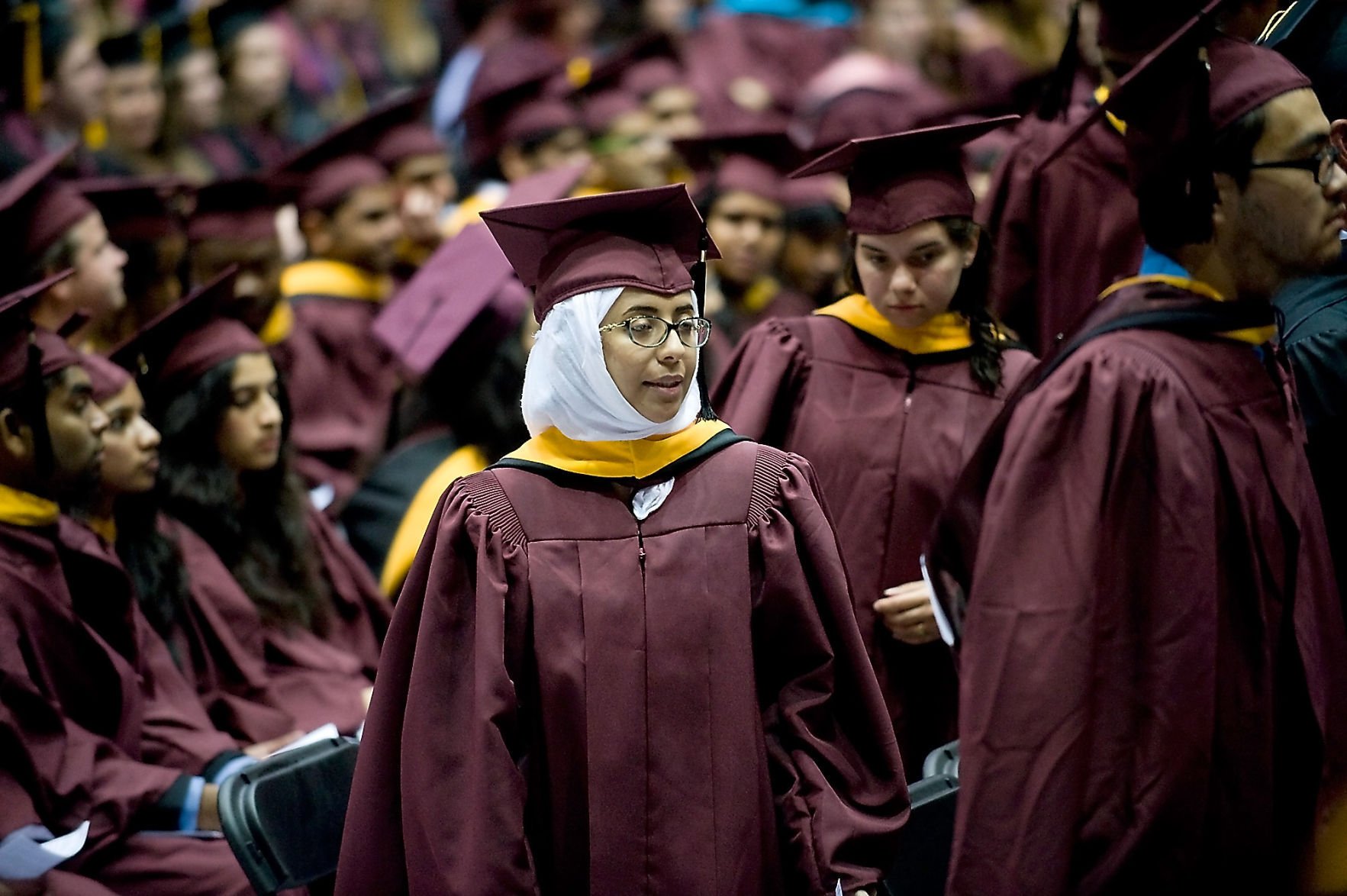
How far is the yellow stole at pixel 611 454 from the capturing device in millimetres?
2553

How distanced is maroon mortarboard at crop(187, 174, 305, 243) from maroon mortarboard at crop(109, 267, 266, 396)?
1.19 metres

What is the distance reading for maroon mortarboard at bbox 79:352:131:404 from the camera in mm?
3561

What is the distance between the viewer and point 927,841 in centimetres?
291

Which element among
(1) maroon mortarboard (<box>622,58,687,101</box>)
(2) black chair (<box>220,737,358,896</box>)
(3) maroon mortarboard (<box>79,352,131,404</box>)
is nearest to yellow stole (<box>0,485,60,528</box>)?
(3) maroon mortarboard (<box>79,352,131,404</box>)

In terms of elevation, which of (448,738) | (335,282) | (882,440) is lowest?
(448,738)

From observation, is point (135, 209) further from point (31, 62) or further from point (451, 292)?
point (31, 62)

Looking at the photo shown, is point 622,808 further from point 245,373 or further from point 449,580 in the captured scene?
point 245,373

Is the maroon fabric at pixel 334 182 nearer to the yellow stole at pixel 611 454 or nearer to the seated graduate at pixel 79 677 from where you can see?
the seated graduate at pixel 79 677

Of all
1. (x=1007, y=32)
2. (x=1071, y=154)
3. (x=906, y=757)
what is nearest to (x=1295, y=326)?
(x=1071, y=154)

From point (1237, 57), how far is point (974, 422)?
1.02 m

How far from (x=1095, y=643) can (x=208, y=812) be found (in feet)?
6.52

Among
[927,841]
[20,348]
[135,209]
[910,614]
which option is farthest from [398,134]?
[927,841]

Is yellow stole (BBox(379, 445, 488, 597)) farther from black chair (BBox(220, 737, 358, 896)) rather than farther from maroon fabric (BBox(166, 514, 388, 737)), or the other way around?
black chair (BBox(220, 737, 358, 896))

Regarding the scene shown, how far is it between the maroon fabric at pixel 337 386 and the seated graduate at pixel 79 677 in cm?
191
